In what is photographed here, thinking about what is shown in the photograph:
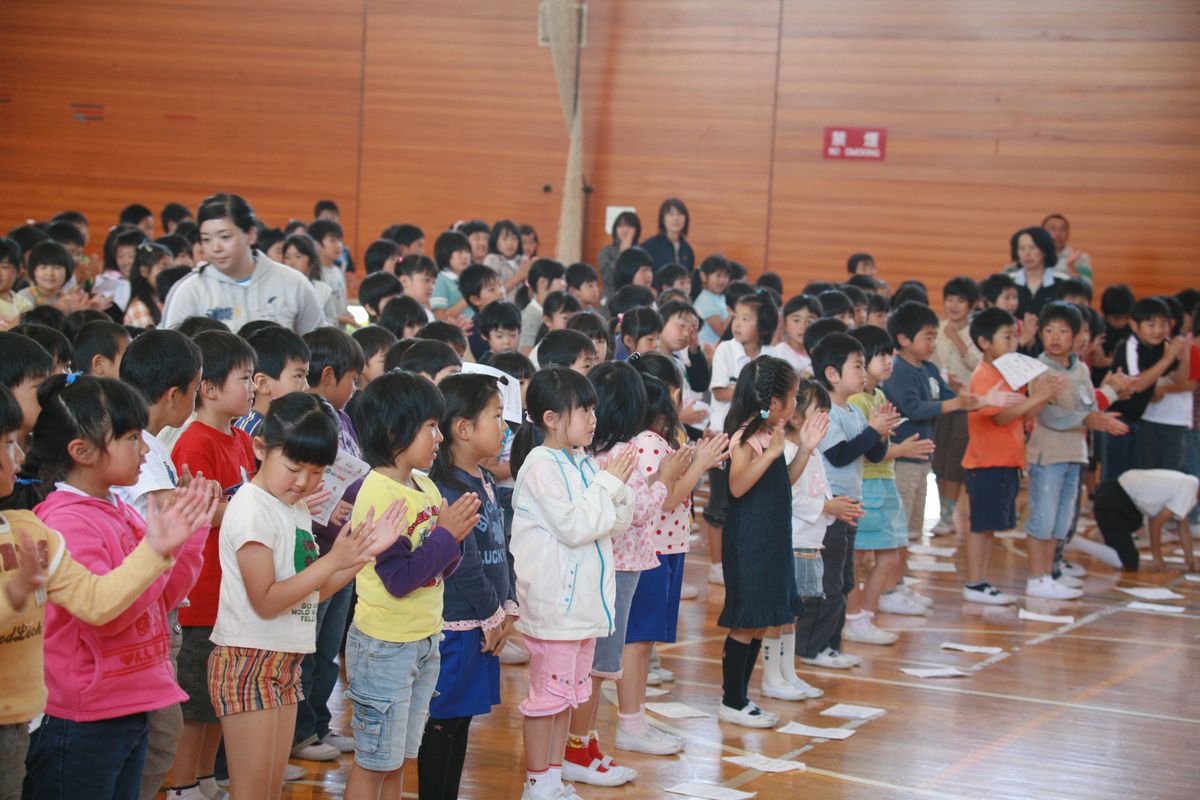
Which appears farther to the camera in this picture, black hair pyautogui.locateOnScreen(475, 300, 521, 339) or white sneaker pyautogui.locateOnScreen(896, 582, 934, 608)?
white sneaker pyautogui.locateOnScreen(896, 582, 934, 608)

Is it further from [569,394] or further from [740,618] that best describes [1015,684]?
[569,394]

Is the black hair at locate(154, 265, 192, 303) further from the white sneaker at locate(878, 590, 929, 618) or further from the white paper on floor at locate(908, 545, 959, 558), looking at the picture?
the white paper on floor at locate(908, 545, 959, 558)

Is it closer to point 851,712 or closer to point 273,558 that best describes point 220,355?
point 273,558

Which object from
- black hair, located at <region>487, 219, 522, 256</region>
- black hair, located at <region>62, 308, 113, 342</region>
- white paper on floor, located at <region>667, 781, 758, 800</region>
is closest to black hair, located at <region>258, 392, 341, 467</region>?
white paper on floor, located at <region>667, 781, 758, 800</region>

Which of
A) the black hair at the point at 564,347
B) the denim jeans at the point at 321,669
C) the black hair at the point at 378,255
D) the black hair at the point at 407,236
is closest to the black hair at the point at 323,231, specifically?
the black hair at the point at 378,255

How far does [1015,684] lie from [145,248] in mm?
4690

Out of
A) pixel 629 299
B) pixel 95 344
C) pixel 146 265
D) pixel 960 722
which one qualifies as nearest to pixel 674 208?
pixel 629 299

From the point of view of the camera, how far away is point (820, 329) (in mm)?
6059

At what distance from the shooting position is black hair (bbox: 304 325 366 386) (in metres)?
4.01

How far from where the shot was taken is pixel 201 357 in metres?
3.35

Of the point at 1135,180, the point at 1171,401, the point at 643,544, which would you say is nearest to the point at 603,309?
the point at 1171,401

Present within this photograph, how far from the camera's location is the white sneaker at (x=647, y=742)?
4.16m

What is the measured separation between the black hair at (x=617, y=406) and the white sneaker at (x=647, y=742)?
924 millimetres

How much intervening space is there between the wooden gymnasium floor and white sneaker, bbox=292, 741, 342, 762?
0.19 ft
